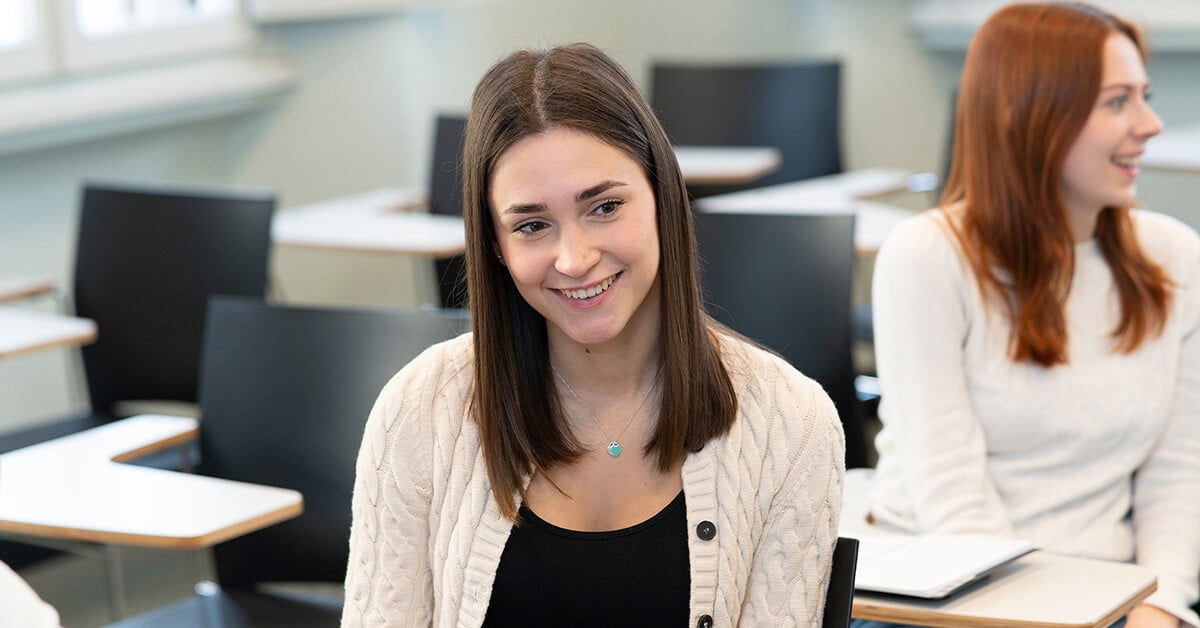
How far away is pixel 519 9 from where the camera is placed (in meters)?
5.34

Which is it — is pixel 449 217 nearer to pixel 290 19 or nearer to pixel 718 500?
pixel 290 19

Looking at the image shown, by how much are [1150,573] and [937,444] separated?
39 centimetres

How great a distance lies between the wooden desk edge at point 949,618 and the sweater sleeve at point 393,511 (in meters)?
0.47

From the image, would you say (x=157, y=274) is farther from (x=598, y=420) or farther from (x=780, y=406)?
(x=780, y=406)

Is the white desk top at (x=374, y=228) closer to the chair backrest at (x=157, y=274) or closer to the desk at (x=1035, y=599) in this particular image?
the chair backrest at (x=157, y=274)

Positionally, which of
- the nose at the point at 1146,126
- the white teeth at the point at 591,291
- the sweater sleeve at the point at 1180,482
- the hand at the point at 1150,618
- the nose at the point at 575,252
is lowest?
the hand at the point at 1150,618

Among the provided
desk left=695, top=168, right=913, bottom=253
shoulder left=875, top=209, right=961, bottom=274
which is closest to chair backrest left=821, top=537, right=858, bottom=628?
shoulder left=875, top=209, right=961, bottom=274

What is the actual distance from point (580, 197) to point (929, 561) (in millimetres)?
610

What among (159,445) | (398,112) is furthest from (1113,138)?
(398,112)

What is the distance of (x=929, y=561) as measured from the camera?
1.75m

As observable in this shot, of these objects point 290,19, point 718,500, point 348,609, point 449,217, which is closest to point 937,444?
point 718,500

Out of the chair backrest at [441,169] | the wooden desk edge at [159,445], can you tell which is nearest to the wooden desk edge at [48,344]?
the wooden desk edge at [159,445]

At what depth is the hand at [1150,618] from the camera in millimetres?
1946

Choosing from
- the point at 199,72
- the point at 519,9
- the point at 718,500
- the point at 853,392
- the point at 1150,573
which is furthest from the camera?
the point at 519,9
